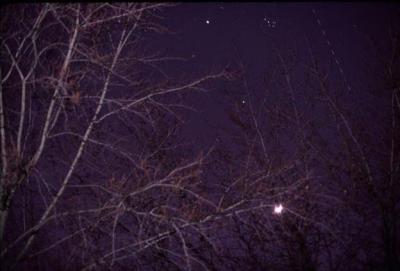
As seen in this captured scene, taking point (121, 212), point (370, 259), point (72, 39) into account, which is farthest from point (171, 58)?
point (370, 259)

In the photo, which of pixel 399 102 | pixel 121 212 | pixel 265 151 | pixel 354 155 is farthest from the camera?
pixel 265 151

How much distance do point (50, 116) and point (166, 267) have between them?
507 cm

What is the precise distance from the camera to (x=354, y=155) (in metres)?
11.8

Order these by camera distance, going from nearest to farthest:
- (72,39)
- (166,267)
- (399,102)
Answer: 1. (72,39)
2. (166,267)
3. (399,102)

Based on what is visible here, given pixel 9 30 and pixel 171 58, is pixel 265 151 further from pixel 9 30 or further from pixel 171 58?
pixel 9 30

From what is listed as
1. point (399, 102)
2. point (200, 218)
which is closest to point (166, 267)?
point (200, 218)

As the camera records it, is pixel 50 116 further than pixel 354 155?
No

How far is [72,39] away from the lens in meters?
6.89

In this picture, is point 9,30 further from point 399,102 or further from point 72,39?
point 399,102

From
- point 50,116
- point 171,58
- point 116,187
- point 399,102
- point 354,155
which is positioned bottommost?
point 116,187

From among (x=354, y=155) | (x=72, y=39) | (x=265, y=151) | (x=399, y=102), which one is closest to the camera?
(x=72, y=39)

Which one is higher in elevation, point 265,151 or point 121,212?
point 265,151

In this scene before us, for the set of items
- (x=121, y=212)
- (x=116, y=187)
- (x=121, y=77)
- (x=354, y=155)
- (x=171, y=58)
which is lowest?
(x=121, y=212)

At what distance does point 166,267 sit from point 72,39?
6001mm
